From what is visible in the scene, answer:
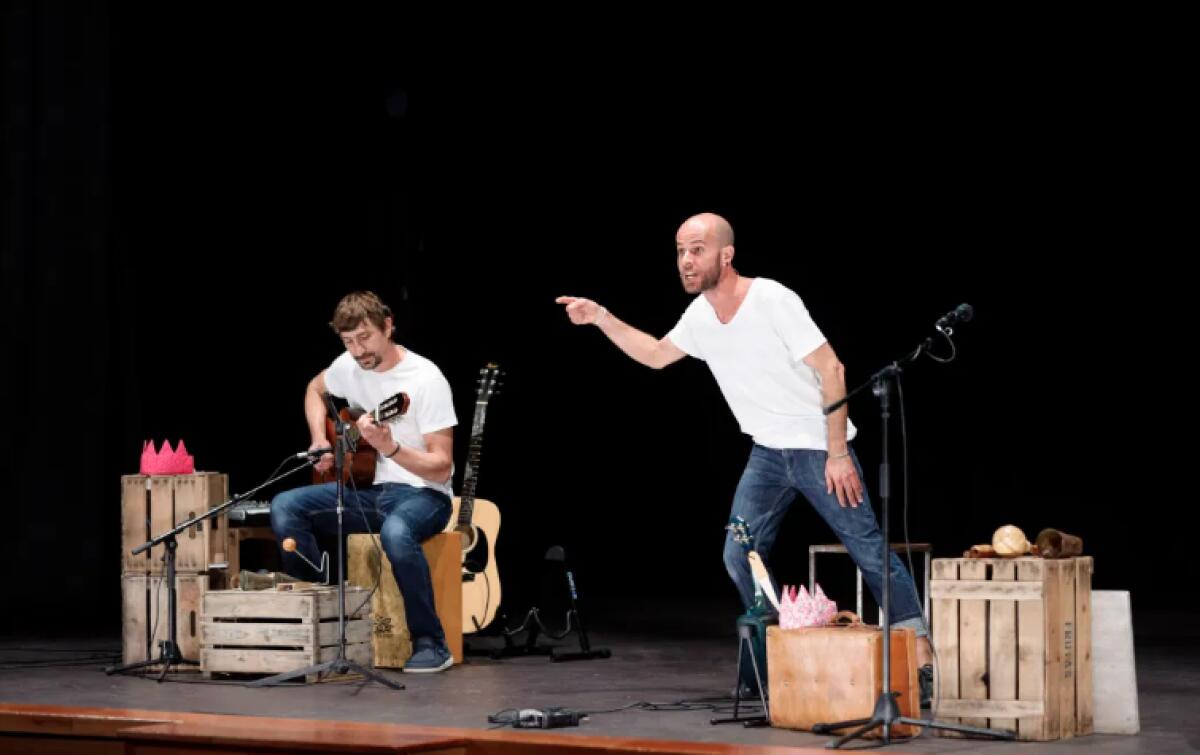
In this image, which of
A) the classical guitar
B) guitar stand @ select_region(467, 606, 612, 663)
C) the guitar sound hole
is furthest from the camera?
the guitar sound hole

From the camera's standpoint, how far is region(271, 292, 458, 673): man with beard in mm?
5828

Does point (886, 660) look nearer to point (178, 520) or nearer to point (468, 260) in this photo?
point (178, 520)

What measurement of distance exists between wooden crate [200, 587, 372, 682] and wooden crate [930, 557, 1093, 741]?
2260mm

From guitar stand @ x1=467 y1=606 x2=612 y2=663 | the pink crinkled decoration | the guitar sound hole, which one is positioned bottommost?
guitar stand @ x1=467 y1=606 x2=612 y2=663

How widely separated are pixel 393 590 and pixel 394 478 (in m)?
0.42

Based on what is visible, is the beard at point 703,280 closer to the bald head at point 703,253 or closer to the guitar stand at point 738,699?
the bald head at point 703,253

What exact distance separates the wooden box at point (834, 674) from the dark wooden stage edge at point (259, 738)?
0.59 meters

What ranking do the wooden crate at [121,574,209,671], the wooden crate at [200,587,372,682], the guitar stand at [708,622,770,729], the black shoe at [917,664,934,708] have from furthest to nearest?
the wooden crate at [121,574,209,671] < the wooden crate at [200,587,372,682] < the black shoe at [917,664,934,708] < the guitar stand at [708,622,770,729]

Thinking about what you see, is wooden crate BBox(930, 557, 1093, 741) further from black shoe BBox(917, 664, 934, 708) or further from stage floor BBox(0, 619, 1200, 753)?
black shoe BBox(917, 664, 934, 708)

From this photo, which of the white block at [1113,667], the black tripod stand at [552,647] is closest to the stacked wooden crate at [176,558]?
the black tripod stand at [552,647]

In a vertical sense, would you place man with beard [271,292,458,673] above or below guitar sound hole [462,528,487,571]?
above

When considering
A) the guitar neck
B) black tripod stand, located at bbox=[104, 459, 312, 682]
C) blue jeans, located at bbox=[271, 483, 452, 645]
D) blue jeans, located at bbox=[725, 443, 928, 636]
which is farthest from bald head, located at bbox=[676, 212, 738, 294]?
the guitar neck

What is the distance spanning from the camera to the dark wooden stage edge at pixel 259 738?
12.1 ft

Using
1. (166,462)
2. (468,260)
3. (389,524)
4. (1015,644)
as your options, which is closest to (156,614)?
(166,462)
